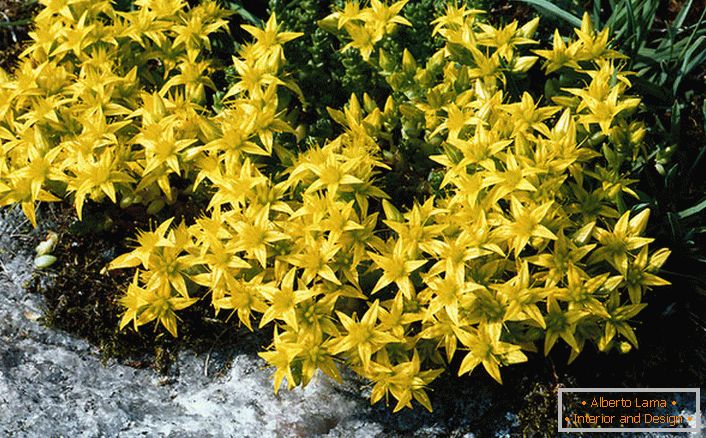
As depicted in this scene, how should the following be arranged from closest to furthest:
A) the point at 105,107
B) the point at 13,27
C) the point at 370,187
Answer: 1. the point at 370,187
2. the point at 105,107
3. the point at 13,27

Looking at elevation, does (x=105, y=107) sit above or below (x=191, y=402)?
above

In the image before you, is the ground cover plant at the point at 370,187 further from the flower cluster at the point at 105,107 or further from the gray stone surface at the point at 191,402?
the gray stone surface at the point at 191,402

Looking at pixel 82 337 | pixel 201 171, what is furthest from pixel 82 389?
pixel 201 171

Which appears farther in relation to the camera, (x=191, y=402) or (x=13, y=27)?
(x=13, y=27)

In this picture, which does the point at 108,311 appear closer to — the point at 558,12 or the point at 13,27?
the point at 13,27

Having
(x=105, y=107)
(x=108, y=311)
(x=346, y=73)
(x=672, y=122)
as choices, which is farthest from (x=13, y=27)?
(x=672, y=122)

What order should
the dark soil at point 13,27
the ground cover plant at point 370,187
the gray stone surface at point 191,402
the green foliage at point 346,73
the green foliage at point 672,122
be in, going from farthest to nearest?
the dark soil at point 13,27, the green foliage at point 346,73, the green foliage at point 672,122, the gray stone surface at point 191,402, the ground cover plant at point 370,187

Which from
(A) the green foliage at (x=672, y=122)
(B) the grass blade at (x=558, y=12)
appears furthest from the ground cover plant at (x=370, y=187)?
(B) the grass blade at (x=558, y=12)

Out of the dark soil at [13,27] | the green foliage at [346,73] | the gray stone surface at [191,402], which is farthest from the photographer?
the dark soil at [13,27]

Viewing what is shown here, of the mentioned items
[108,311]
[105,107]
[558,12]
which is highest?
[558,12]

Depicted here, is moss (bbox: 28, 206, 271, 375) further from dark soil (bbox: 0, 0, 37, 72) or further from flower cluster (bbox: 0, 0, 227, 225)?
dark soil (bbox: 0, 0, 37, 72)
